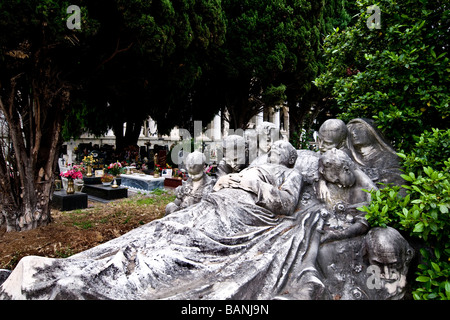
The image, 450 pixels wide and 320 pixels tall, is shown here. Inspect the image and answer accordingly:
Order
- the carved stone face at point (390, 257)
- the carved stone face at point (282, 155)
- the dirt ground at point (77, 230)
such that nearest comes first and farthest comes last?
the carved stone face at point (390, 257) < the carved stone face at point (282, 155) < the dirt ground at point (77, 230)

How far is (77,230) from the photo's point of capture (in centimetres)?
→ 597

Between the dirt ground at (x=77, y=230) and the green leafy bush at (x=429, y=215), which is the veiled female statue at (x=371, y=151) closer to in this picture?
the green leafy bush at (x=429, y=215)

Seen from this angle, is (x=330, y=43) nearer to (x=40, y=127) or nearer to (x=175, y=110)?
(x=40, y=127)

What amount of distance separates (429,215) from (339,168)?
993 millimetres

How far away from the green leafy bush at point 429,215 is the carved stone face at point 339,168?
38 cm

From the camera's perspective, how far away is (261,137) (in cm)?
421

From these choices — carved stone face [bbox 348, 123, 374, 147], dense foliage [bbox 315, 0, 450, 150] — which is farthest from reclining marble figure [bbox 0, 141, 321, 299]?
dense foliage [bbox 315, 0, 450, 150]

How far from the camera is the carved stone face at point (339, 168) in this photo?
3.20 meters

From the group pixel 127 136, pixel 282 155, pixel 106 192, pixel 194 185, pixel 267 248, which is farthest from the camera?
pixel 127 136

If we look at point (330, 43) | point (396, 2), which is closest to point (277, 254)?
point (396, 2)

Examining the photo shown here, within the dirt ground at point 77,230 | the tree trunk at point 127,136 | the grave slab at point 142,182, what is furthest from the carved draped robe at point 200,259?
the tree trunk at point 127,136

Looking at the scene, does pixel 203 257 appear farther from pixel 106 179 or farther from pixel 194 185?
pixel 106 179

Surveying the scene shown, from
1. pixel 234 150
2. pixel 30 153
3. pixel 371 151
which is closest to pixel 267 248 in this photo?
pixel 234 150
